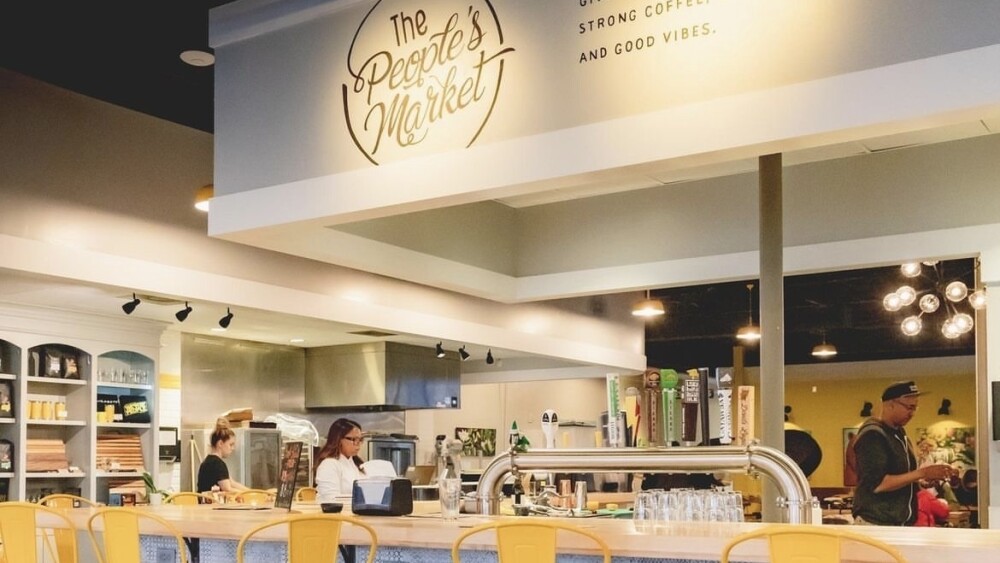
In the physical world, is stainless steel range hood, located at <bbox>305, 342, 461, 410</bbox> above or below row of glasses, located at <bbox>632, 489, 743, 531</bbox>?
above

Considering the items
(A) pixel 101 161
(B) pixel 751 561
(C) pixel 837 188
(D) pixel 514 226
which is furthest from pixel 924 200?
(A) pixel 101 161

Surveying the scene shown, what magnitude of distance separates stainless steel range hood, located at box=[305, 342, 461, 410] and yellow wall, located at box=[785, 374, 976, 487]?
27.8 feet

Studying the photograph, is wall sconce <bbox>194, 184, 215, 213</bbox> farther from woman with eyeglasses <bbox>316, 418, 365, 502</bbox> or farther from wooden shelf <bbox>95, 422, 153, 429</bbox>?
wooden shelf <bbox>95, 422, 153, 429</bbox>

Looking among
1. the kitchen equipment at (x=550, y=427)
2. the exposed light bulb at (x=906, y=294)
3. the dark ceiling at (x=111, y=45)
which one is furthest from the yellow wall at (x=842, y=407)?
the dark ceiling at (x=111, y=45)

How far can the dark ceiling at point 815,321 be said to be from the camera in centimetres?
1290

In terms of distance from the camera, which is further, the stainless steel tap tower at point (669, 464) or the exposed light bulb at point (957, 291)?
the exposed light bulb at point (957, 291)

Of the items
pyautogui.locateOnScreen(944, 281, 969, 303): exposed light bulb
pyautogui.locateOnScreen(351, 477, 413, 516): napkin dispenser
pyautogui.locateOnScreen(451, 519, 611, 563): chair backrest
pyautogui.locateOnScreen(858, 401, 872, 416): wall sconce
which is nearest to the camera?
pyautogui.locateOnScreen(451, 519, 611, 563): chair backrest

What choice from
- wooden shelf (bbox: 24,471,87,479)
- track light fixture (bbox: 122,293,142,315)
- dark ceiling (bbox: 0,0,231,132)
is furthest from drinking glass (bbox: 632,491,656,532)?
wooden shelf (bbox: 24,471,87,479)

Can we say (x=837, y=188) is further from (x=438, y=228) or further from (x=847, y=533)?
(x=847, y=533)

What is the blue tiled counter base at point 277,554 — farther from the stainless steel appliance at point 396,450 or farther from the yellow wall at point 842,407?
the yellow wall at point 842,407

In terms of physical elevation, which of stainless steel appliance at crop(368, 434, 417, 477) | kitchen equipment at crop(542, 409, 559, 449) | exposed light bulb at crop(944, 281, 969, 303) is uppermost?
exposed light bulb at crop(944, 281, 969, 303)

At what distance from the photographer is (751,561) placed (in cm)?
326

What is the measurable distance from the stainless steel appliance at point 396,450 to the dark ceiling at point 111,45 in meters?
5.70

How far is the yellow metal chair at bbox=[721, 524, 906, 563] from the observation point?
9.56 ft
